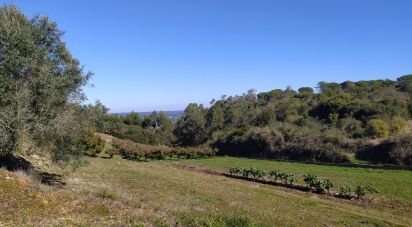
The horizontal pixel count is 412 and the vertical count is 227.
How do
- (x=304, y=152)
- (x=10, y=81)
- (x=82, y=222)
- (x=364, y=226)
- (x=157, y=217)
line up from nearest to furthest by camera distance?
(x=82, y=222)
(x=157, y=217)
(x=10, y=81)
(x=364, y=226)
(x=304, y=152)

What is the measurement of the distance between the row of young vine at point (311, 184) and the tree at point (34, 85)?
76.9ft

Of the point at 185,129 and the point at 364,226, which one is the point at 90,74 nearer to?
the point at 364,226

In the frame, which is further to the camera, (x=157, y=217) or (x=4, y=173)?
(x=4, y=173)

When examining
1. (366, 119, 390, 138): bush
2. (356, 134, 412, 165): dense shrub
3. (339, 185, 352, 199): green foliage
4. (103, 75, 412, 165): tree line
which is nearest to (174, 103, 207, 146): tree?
(103, 75, 412, 165): tree line

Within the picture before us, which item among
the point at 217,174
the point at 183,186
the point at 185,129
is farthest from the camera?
the point at 185,129

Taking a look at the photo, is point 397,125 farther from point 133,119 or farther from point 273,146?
point 133,119

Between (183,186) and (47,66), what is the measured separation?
1866cm

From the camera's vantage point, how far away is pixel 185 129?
461ft

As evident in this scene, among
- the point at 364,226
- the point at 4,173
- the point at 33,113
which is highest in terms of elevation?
the point at 33,113

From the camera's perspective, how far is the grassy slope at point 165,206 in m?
13.7

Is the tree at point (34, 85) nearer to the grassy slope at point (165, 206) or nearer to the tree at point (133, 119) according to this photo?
the grassy slope at point (165, 206)

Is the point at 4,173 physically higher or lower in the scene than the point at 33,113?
lower

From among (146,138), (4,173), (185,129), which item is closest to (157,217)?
(4,173)

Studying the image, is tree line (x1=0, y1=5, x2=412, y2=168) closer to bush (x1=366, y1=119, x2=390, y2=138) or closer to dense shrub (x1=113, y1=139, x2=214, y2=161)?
bush (x1=366, y1=119, x2=390, y2=138)
